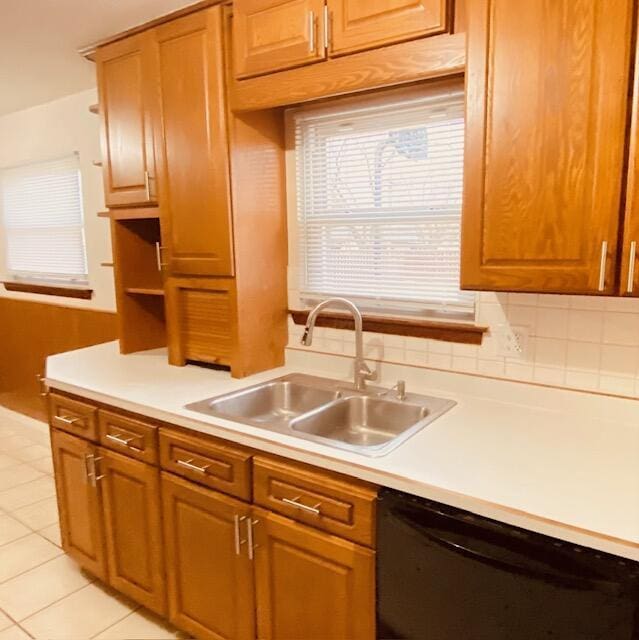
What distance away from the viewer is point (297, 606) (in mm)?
1526

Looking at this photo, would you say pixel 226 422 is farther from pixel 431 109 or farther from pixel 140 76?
pixel 140 76

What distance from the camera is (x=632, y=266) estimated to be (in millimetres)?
1240

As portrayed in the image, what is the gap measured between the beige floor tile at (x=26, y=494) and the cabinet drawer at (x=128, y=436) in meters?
1.43

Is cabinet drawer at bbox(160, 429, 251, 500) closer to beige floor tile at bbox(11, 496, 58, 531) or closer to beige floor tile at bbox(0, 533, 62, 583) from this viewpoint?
beige floor tile at bbox(0, 533, 62, 583)

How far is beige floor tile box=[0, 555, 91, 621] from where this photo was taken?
2.18 m

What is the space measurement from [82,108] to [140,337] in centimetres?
164

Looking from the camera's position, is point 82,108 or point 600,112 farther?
point 82,108

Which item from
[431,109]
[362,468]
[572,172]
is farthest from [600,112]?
[362,468]

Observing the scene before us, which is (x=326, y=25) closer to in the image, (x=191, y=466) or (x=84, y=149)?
(x=191, y=466)

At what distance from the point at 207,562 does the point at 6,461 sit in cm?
251

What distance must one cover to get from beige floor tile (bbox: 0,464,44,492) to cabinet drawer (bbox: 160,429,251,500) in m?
2.02

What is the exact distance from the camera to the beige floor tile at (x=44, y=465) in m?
3.41

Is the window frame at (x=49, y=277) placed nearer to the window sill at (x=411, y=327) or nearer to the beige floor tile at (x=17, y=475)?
the beige floor tile at (x=17, y=475)

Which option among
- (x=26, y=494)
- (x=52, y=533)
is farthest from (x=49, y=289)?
(x=52, y=533)
